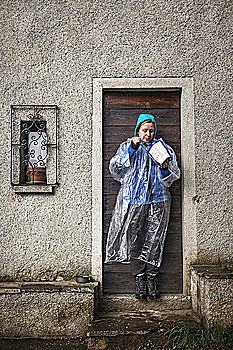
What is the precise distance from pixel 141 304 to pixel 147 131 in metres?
1.88

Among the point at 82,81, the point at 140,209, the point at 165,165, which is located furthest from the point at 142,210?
the point at 82,81

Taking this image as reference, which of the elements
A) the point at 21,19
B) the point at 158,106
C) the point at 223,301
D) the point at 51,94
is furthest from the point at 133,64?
the point at 223,301

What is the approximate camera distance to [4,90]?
5387 mm

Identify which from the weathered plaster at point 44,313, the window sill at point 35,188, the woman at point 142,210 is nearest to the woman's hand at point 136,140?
the woman at point 142,210

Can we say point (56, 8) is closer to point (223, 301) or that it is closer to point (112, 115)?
point (112, 115)

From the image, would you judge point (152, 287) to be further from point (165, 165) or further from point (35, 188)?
point (35, 188)

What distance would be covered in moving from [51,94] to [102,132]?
72 centimetres

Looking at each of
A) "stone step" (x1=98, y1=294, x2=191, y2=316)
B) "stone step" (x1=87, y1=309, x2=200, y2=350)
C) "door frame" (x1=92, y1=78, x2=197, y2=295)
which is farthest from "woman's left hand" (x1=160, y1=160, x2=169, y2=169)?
"stone step" (x1=87, y1=309, x2=200, y2=350)

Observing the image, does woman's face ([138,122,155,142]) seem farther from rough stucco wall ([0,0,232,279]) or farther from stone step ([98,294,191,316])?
stone step ([98,294,191,316])

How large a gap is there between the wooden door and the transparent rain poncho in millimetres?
167

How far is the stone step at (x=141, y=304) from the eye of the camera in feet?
17.0

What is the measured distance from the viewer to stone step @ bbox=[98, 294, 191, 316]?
517cm

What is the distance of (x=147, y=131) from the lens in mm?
5184

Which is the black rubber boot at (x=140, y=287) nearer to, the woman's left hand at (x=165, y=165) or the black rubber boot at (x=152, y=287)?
the black rubber boot at (x=152, y=287)
